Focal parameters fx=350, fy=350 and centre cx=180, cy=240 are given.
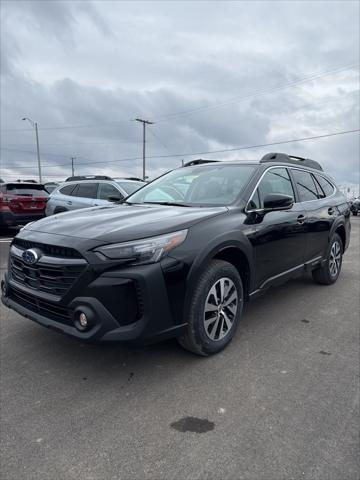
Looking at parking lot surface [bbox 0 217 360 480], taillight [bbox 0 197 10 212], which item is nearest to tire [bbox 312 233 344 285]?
parking lot surface [bbox 0 217 360 480]

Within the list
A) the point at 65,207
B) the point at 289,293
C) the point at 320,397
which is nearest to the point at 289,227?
the point at 289,293

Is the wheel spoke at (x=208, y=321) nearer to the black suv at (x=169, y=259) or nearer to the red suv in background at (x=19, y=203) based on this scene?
the black suv at (x=169, y=259)

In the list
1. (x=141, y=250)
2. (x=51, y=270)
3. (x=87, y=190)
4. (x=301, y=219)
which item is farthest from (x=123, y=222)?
(x=87, y=190)

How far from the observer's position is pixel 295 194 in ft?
13.8

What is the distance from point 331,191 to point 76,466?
16.1 ft

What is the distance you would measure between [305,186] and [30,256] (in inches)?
136

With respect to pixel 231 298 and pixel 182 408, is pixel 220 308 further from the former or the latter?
pixel 182 408

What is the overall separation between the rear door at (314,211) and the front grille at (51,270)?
116 inches

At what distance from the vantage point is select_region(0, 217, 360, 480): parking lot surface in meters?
1.87

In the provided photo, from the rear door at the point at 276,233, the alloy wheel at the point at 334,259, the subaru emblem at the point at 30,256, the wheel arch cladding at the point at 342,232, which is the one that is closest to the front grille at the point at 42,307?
the subaru emblem at the point at 30,256

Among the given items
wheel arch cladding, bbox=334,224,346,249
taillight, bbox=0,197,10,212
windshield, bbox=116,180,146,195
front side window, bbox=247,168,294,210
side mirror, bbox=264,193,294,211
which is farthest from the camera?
taillight, bbox=0,197,10,212

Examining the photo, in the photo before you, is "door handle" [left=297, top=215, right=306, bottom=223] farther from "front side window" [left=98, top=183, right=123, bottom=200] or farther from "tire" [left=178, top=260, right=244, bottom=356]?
"front side window" [left=98, top=183, right=123, bottom=200]

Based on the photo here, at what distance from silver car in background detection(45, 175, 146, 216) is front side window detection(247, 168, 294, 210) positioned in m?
4.91

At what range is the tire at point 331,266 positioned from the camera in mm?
5035
